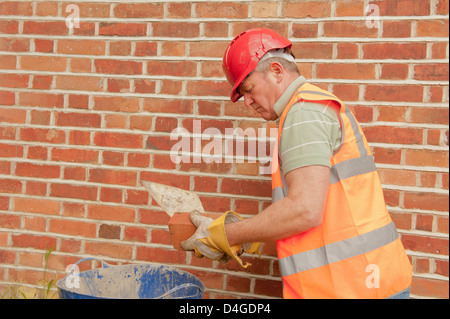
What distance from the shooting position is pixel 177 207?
223 cm

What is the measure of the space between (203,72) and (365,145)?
120 centimetres

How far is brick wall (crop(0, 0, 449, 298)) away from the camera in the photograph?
2.37 metres

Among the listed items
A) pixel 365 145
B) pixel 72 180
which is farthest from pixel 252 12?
pixel 72 180

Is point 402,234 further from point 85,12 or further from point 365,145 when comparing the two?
point 85,12

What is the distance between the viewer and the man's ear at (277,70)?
6.20 ft

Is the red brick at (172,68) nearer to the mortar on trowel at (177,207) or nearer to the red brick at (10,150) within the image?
the mortar on trowel at (177,207)

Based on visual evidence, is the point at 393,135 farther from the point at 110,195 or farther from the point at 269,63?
the point at 110,195

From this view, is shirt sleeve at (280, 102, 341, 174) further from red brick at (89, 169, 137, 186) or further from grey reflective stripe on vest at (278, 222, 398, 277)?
red brick at (89, 169, 137, 186)

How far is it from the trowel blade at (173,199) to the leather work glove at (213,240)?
0.23 metres

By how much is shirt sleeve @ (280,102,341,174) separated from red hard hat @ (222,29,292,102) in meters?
0.35

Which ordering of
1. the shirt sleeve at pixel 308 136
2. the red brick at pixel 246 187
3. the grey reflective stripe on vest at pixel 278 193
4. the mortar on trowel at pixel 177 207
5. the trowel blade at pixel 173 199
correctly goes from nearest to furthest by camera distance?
the shirt sleeve at pixel 308 136, the grey reflective stripe on vest at pixel 278 193, the mortar on trowel at pixel 177 207, the trowel blade at pixel 173 199, the red brick at pixel 246 187

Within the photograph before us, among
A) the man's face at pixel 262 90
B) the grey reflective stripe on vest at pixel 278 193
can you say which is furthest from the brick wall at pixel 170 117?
the grey reflective stripe on vest at pixel 278 193

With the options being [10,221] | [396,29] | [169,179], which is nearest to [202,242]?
[169,179]

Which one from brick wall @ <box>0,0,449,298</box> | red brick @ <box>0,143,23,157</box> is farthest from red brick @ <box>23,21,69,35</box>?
red brick @ <box>0,143,23,157</box>
